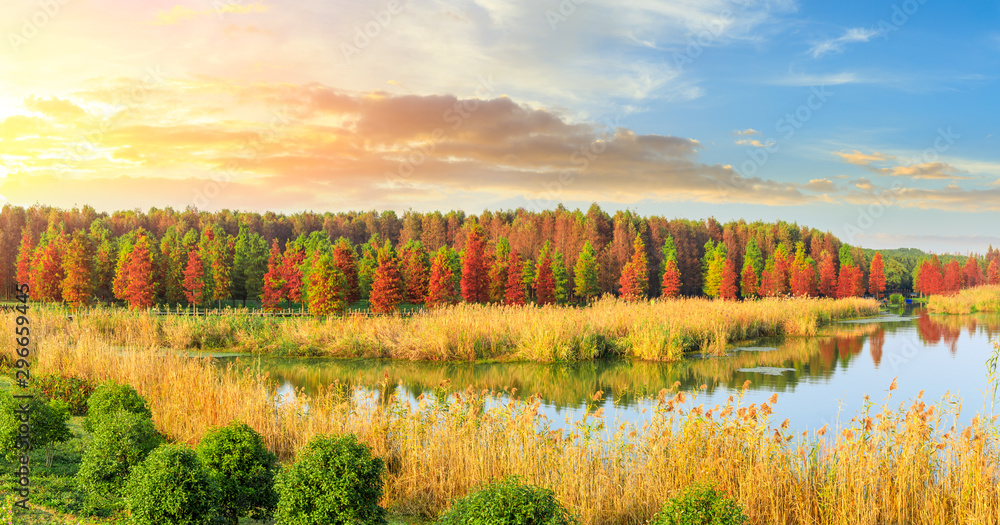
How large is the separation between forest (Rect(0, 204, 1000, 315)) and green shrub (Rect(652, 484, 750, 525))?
26.7 m

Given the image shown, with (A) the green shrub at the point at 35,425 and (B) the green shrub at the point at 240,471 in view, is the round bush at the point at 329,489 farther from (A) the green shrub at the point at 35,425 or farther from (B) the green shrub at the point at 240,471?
(A) the green shrub at the point at 35,425

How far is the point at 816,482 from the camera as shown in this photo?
6.33 meters

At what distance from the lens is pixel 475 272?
40656 mm

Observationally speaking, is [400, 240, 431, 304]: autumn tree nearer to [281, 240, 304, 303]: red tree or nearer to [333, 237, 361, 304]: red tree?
[333, 237, 361, 304]: red tree

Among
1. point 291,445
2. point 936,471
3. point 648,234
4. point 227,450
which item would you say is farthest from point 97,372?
point 648,234

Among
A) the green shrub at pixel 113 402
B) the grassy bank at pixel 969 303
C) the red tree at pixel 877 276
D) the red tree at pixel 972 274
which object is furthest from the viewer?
the red tree at pixel 972 274

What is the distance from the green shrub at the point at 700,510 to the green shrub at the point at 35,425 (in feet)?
24.7

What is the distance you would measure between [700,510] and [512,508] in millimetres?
1202

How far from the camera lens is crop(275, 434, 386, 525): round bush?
5070 millimetres

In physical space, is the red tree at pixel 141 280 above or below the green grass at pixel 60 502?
above

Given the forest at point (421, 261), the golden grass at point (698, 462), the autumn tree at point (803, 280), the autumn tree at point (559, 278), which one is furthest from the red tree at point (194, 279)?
the autumn tree at point (803, 280)

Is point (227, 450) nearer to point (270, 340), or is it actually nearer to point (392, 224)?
point (270, 340)

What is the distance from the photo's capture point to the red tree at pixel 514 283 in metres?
42.5

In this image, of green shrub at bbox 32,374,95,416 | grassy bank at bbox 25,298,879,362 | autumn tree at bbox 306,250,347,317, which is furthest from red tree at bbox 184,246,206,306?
green shrub at bbox 32,374,95,416
